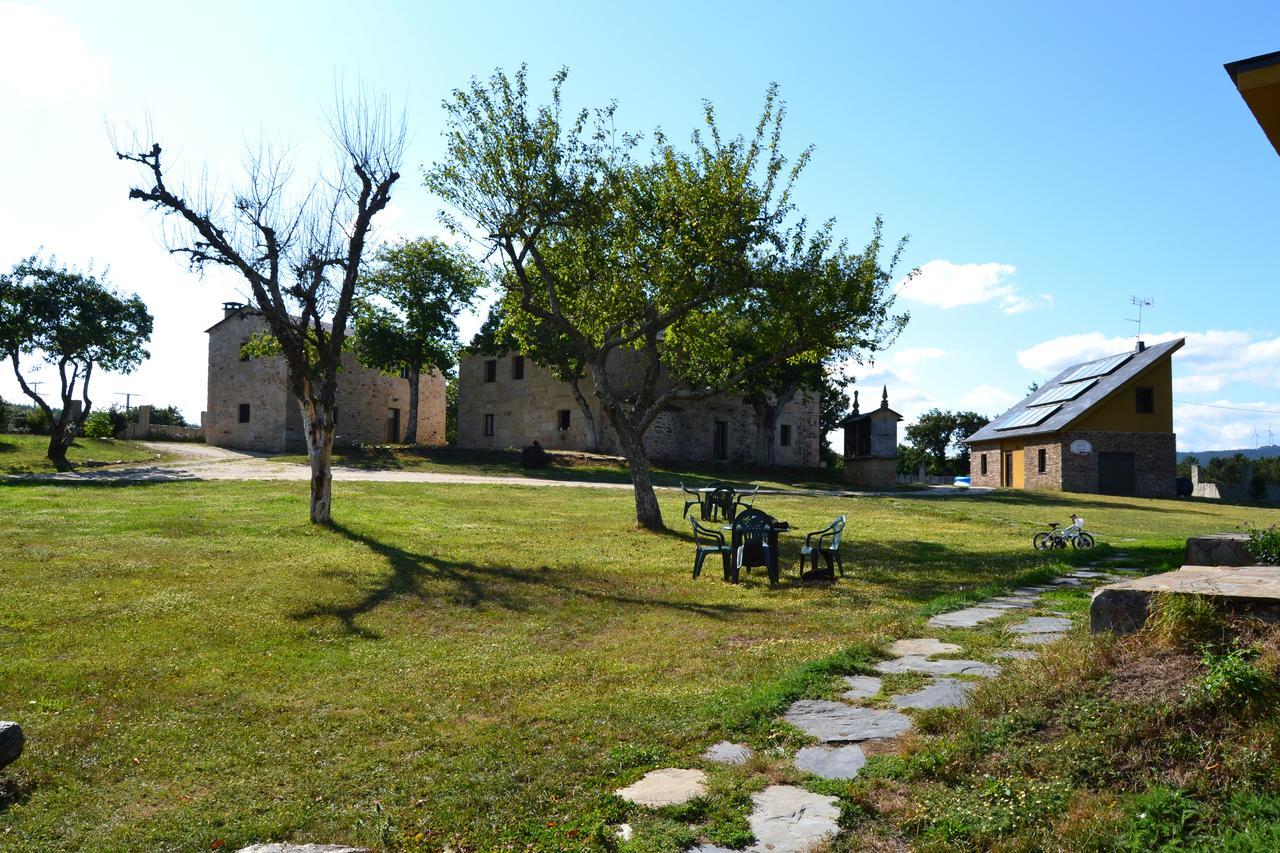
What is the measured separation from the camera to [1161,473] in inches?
1439

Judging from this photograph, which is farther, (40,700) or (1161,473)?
(1161,473)

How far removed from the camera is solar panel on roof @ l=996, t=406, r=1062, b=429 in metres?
39.1

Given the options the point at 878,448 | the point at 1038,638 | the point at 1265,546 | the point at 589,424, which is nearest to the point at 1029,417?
the point at 878,448

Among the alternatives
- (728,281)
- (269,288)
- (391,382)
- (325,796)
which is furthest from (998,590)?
(391,382)

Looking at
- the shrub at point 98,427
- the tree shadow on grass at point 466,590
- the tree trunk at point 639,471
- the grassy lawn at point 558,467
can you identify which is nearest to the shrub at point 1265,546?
the tree shadow on grass at point 466,590

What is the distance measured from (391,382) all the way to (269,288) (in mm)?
31520

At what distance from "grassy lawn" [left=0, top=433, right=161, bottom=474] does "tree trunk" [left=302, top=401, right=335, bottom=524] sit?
54.5 ft

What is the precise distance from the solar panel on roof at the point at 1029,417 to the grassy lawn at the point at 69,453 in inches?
1411

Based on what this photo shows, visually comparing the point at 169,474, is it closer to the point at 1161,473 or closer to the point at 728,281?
the point at 728,281

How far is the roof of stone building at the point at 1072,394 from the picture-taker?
36406 mm

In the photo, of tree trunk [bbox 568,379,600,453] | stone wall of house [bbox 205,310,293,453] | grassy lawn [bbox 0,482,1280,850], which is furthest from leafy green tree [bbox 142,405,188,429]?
grassy lawn [bbox 0,482,1280,850]

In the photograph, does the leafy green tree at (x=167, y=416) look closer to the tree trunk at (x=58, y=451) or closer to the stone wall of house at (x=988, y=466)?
the tree trunk at (x=58, y=451)

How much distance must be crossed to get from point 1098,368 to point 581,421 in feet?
78.6

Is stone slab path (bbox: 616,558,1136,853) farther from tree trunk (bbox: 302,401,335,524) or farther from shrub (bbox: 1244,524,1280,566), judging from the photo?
tree trunk (bbox: 302,401,335,524)
